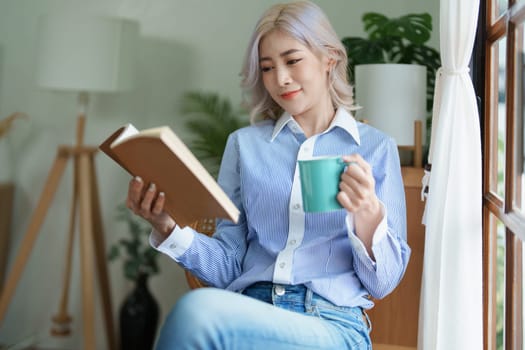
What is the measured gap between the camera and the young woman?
1.33 meters

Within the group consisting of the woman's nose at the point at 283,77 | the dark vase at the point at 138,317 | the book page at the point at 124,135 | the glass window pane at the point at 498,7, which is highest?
the glass window pane at the point at 498,7

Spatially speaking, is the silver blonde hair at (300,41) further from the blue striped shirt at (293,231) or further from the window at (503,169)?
the window at (503,169)

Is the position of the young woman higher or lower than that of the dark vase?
higher

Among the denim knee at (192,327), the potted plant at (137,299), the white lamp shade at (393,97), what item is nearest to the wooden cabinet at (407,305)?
the white lamp shade at (393,97)

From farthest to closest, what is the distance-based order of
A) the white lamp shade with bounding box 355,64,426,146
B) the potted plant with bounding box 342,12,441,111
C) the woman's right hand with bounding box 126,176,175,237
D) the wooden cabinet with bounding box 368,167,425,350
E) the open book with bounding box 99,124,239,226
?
the potted plant with bounding box 342,12,441,111 → the white lamp shade with bounding box 355,64,426,146 → the wooden cabinet with bounding box 368,167,425,350 → the woman's right hand with bounding box 126,176,175,237 → the open book with bounding box 99,124,239,226

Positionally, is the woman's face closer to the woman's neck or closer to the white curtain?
the woman's neck

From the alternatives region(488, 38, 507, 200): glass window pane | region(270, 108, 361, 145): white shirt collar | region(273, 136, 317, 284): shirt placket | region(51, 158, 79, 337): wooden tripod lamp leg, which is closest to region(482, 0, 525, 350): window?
region(488, 38, 507, 200): glass window pane

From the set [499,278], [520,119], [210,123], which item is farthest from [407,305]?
[210,123]

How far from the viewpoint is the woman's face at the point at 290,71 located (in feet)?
4.79

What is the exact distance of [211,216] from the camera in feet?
3.98

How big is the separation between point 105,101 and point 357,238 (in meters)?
1.96

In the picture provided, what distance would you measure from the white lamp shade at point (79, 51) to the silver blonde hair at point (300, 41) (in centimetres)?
114

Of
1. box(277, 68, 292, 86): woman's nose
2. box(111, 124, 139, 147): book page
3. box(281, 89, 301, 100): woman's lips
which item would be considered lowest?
box(111, 124, 139, 147): book page

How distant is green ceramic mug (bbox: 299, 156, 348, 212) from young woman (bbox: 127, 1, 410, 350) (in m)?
0.08
